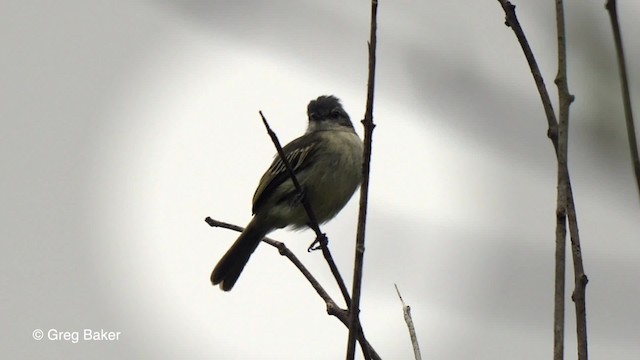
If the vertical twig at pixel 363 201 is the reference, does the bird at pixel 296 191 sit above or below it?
above

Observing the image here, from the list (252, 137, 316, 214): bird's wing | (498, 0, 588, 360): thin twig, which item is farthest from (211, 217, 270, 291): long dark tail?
(498, 0, 588, 360): thin twig

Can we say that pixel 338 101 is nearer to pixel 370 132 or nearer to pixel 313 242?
pixel 313 242

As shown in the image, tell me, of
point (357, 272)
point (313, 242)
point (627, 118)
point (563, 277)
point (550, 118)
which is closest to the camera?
point (627, 118)

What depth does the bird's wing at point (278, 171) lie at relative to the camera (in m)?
6.24

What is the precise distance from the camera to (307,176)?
6.32 meters

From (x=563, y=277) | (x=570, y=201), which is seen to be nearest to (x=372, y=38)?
(x=570, y=201)

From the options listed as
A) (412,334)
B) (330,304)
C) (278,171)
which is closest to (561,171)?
(412,334)

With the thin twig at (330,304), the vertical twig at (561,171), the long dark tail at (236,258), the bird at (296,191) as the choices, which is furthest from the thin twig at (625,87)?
the long dark tail at (236,258)

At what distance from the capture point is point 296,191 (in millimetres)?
6078

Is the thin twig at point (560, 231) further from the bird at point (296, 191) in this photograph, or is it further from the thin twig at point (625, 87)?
the bird at point (296, 191)

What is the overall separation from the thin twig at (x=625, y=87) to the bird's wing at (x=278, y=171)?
4294 millimetres

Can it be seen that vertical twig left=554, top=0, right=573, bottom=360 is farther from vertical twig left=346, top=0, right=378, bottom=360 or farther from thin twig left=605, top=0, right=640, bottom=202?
vertical twig left=346, top=0, right=378, bottom=360

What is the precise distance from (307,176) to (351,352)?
410 cm

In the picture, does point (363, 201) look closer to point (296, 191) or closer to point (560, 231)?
point (560, 231)
